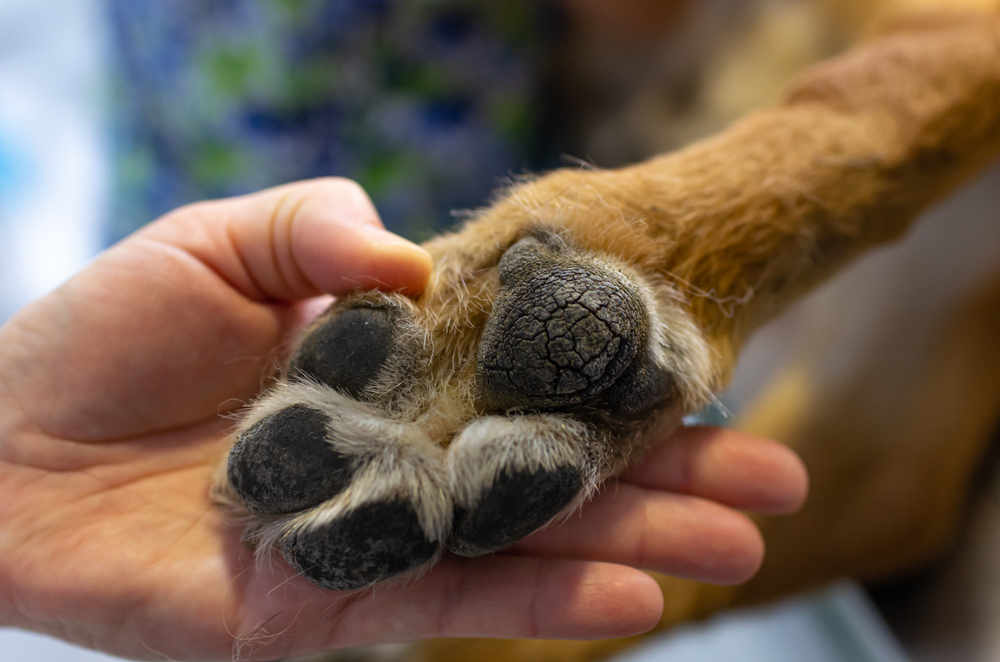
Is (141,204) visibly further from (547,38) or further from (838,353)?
(838,353)

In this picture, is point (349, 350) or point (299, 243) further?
point (299, 243)

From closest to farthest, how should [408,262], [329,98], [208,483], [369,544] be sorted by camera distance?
[369,544] → [408,262] → [208,483] → [329,98]

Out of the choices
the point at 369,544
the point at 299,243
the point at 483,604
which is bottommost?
the point at 483,604

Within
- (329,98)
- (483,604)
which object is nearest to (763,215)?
(483,604)

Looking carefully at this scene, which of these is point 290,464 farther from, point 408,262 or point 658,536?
point 658,536

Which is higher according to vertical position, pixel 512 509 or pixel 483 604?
pixel 512 509

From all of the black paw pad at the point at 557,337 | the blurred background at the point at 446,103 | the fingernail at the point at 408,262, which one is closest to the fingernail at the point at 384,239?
the fingernail at the point at 408,262

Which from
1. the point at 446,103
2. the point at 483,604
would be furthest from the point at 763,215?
the point at 446,103

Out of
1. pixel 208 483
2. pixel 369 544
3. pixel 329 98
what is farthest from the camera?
pixel 329 98
